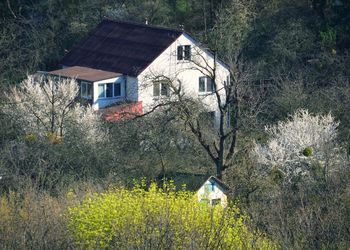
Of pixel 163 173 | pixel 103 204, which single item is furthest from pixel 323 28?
pixel 103 204

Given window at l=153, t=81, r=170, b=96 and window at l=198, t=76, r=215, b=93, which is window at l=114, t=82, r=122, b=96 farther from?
window at l=198, t=76, r=215, b=93

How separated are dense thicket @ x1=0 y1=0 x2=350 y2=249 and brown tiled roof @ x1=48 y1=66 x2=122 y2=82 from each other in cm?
193

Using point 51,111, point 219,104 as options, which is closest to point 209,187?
point 219,104

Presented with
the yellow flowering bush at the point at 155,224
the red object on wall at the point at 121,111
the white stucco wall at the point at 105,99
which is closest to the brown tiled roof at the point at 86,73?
the white stucco wall at the point at 105,99

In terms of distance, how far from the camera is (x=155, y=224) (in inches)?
607

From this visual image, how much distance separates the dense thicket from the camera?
20500 mm

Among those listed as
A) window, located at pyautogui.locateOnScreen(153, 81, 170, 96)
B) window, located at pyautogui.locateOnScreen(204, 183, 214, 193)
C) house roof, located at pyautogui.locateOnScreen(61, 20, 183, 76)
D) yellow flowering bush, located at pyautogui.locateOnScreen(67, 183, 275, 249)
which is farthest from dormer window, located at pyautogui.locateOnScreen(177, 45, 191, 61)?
yellow flowering bush, located at pyautogui.locateOnScreen(67, 183, 275, 249)

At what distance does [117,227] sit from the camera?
16422mm

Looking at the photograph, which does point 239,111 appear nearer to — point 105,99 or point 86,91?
point 105,99

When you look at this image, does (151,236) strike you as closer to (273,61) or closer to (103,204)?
(103,204)

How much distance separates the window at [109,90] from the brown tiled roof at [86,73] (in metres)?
0.30

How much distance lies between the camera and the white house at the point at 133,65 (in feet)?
108

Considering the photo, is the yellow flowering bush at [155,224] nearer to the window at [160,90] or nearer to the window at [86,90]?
the window at [160,90]

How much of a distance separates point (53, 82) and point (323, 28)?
1181 centimetres
